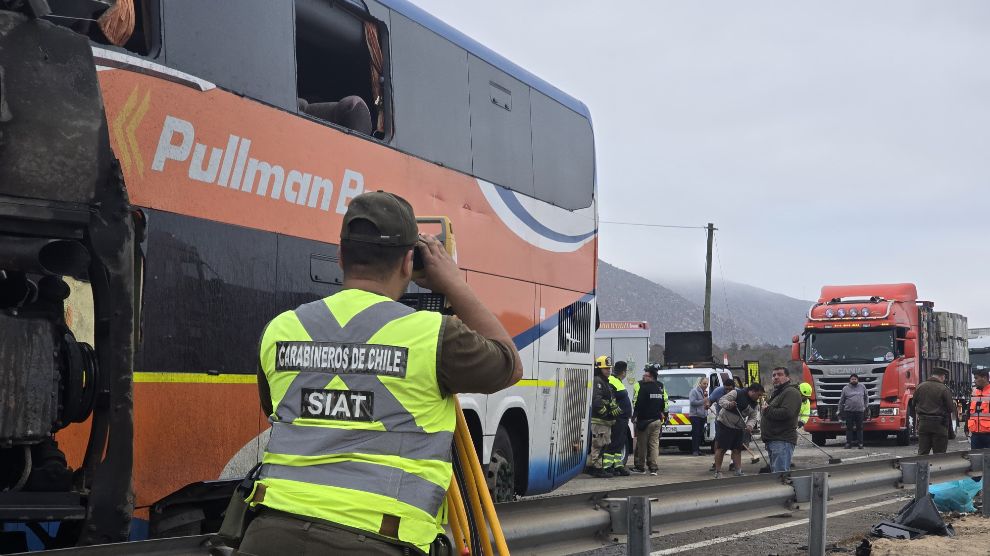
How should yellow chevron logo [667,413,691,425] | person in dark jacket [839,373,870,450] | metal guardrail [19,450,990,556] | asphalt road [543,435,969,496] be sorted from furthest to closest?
person in dark jacket [839,373,870,450] < yellow chevron logo [667,413,691,425] < asphalt road [543,435,969,496] < metal guardrail [19,450,990,556]


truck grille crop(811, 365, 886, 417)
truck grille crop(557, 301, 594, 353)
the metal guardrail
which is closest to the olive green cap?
the metal guardrail

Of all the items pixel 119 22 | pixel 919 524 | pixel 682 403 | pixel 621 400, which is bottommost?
pixel 919 524

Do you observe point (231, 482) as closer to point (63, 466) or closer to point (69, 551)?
point (63, 466)

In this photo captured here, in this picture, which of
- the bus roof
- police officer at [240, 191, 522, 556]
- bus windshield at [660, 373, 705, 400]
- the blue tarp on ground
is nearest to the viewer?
police officer at [240, 191, 522, 556]

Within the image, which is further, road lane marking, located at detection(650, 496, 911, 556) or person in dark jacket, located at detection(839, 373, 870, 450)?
person in dark jacket, located at detection(839, 373, 870, 450)

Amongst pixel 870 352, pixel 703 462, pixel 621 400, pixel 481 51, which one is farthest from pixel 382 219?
pixel 870 352

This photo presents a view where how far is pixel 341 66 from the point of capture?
9219 millimetres

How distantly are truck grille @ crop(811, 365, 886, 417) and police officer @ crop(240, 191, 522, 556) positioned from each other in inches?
1098

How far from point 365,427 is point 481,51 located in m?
8.41

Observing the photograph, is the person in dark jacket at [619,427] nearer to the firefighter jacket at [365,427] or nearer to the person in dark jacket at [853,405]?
the person in dark jacket at [853,405]

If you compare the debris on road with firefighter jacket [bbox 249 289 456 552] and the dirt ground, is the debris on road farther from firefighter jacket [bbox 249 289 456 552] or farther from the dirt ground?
firefighter jacket [bbox 249 289 456 552]

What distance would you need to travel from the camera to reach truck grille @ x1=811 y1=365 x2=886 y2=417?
97.1ft

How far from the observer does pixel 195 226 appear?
7098 millimetres

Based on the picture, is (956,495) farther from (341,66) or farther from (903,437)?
(903,437)
